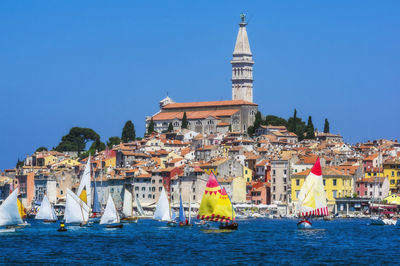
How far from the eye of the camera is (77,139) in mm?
158500

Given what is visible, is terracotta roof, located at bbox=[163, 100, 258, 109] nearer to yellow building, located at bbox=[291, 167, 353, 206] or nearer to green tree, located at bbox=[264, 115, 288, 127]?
green tree, located at bbox=[264, 115, 288, 127]

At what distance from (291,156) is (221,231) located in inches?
1515

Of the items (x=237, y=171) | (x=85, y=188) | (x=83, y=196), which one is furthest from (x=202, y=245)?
(x=237, y=171)

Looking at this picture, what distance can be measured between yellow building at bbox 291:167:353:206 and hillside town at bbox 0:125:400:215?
0.31 ft

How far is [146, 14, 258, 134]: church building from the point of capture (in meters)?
151

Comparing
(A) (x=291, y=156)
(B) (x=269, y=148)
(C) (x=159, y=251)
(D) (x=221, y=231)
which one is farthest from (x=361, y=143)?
(C) (x=159, y=251)

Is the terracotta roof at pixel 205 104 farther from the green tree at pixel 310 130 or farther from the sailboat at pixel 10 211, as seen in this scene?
the sailboat at pixel 10 211

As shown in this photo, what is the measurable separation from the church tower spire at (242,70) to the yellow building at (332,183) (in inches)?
2675

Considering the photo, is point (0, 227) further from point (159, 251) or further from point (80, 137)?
point (80, 137)

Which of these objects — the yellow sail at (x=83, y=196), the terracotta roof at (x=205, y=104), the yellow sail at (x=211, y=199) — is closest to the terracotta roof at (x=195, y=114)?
the terracotta roof at (x=205, y=104)

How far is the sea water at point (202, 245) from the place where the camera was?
52.3 meters

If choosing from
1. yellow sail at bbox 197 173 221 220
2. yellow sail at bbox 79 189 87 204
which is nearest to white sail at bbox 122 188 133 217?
yellow sail at bbox 79 189 87 204

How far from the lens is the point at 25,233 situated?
71.3 metres

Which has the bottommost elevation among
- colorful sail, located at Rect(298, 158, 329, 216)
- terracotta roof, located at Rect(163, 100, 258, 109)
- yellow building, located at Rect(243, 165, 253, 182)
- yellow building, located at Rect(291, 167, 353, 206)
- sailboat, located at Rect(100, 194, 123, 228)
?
sailboat, located at Rect(100, 194, 123, 228)
